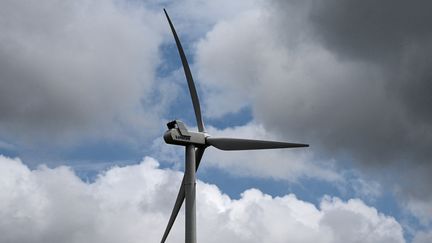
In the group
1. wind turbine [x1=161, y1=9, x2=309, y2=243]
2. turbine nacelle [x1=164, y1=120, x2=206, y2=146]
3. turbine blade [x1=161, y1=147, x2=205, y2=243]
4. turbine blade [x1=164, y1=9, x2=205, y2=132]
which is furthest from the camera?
turbine blade [x1=164, y1=9, x2=205, y2=132]

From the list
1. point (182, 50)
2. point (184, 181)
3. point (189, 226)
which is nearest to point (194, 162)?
point (184, 181)

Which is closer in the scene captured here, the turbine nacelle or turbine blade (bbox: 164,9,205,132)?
the turbine nacelle

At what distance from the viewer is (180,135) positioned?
1870 inches

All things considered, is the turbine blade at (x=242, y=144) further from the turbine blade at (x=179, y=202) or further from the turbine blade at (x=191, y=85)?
the turbine blade at (x=191, y=85)

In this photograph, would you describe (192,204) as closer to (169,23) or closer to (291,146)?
(291,146)

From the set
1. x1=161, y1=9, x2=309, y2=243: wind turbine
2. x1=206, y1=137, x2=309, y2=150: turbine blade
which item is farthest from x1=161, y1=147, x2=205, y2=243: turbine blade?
x1=206, y1=137, x2=309, y2=150: turbine blade

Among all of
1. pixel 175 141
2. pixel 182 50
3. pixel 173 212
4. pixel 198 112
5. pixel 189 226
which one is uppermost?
pixel 182 50

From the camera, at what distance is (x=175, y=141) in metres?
47.2

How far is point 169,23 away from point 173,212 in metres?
16.5

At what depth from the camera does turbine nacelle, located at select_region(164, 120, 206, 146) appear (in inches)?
1855

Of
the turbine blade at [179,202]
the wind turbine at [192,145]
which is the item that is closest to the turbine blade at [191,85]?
the wind turbine at [192,145]

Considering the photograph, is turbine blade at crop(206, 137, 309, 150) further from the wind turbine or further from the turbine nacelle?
the turbine nacelle

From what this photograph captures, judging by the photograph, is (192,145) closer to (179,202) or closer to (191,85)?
(179,202)

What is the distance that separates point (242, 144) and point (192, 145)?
13.6 feet
